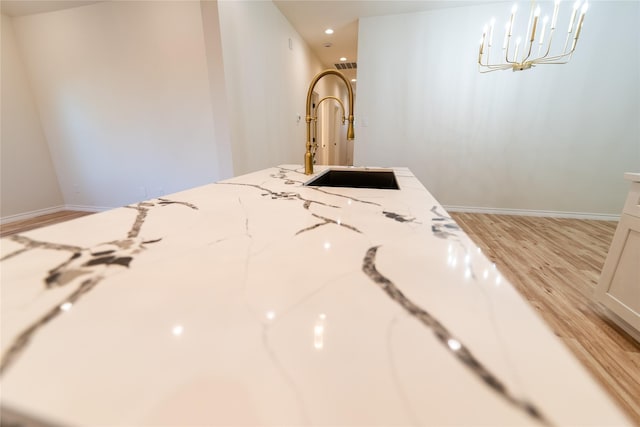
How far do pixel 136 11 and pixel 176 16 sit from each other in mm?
498

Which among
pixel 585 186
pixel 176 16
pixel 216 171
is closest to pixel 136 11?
pixel 176 16

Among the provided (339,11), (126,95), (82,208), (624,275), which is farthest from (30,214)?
(624,275)

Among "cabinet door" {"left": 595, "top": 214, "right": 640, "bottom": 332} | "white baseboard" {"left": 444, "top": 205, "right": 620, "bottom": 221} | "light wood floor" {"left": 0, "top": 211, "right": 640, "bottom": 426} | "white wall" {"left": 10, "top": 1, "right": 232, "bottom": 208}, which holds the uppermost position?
"white wall" {"left": 10, "top": 1, "right": 232, "bottom": 208}

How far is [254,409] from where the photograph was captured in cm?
19

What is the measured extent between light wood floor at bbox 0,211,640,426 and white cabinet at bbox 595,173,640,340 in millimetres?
110

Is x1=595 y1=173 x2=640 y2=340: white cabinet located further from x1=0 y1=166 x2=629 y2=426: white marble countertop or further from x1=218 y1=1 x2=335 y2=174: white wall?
x1=218 y1=1 x2=335 y2=174: white wall

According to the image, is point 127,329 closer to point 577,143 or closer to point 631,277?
point 631,277

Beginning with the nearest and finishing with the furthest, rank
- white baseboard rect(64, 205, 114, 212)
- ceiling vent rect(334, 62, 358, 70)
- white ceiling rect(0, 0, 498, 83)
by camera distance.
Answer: white ceiling rect(0, 0, 498, 83), white baseboard rect(64, 205, 114, 212), ceiling vent rect(334, 62, 358, 70)

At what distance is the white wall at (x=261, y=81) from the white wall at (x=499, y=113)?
1000 mm

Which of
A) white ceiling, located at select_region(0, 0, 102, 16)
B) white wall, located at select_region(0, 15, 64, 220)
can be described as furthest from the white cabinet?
white wall, located at select_region(0, 15, 64, 220)

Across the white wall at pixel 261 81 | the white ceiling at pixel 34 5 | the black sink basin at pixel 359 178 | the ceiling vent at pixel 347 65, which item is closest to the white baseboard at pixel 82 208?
the white ceiling at pixel 34 5

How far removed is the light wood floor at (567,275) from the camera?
112 centimetres

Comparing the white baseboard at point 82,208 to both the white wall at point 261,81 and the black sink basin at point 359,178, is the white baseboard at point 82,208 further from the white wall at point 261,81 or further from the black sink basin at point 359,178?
the black sink basin at point 359,178

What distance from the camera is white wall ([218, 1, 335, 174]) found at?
7.38 feet
